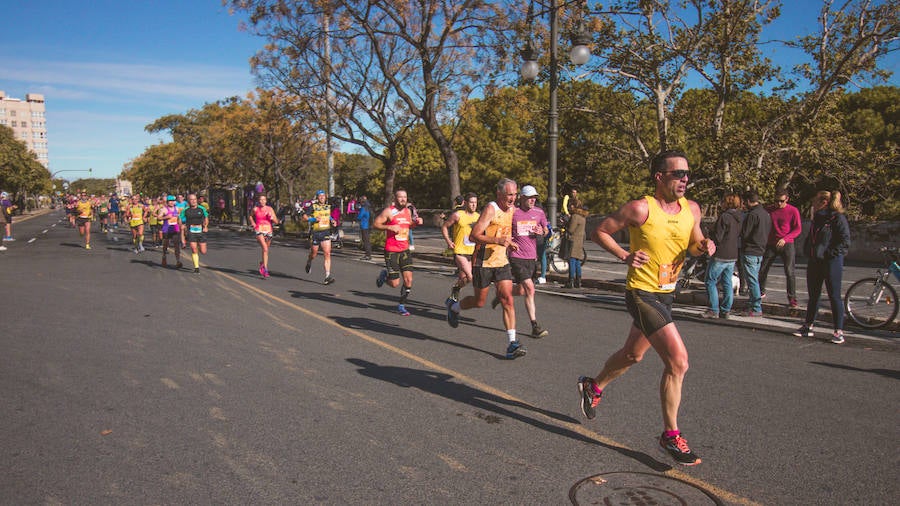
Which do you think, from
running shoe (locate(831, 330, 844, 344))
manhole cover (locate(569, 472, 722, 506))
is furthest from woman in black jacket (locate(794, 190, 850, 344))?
manhole cover (locate(569, 472, 722, 506))

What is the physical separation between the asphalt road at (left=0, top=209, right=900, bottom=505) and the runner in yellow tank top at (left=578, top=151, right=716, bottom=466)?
Answer: 1.32ft

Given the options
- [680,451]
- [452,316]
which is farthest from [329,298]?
[680,451]

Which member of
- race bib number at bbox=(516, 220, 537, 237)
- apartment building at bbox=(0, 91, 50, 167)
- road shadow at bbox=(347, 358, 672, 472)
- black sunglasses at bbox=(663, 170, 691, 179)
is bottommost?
road shadow at bbox=(347, 358, 672, 472)

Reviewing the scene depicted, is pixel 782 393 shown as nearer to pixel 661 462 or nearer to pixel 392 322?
pixel 661 462

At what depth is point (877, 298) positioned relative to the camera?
843 cm

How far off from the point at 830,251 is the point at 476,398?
16.2ft

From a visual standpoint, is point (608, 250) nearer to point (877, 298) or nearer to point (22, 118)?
point (877, 298)

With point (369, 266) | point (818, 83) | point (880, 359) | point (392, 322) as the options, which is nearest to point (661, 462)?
point (880, 359)

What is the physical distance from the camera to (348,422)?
15.8 ft

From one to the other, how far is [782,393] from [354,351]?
4.18m

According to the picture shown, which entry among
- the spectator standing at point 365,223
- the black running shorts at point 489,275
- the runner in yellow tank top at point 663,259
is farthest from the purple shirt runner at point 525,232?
the spectator standing at point 365,223

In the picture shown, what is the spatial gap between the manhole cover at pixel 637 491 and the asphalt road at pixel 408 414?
2 centimetres

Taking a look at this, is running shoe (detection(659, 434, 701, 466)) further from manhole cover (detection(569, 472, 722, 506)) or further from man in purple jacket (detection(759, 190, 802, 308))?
A: man in purple jacket (detection(759, 190, 802, 308))

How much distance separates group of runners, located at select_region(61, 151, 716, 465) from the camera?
163 inches
